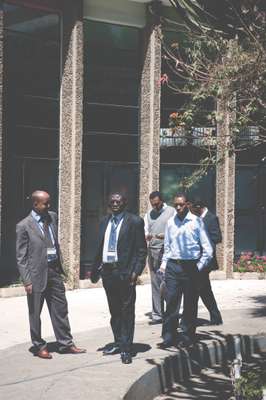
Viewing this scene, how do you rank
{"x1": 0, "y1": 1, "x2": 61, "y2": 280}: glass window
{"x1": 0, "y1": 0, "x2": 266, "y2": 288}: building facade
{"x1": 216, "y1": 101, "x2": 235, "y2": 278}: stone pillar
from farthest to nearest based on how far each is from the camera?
{"x1": 216, "y1": 101, "x2": 235, "y2": 278}: stone pillar, {"x1": 0, "y1": 0, "x2": 266, "y2": 288}: building facade, {"x1": 0, "y1": 1, "x2": 61, "y2": 280}: glass window

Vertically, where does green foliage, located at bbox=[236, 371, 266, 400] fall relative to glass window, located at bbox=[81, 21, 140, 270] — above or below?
below

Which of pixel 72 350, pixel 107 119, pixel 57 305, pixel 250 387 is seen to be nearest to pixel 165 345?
pixel 72 350

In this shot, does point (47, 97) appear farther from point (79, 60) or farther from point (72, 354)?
point (72, 354)

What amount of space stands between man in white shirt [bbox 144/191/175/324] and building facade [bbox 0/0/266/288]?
4.25 m

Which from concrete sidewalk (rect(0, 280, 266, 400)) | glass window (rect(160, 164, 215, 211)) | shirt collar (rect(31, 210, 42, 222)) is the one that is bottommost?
concrete sidewalk (rect(0, 280, 266, 400))

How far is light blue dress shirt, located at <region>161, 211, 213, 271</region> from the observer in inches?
402

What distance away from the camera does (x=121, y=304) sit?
9.52 meters

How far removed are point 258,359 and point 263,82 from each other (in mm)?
3457

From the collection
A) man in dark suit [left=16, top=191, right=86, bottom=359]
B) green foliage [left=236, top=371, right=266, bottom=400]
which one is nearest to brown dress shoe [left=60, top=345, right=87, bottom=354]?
man in dark suit [left=16, top=191, right=86, bottom=359]

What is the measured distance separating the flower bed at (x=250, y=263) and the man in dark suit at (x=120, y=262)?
9.78 meters

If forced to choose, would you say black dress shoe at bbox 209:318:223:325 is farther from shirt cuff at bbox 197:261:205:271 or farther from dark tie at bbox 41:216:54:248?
dark tie at bbox 41:216:54:248

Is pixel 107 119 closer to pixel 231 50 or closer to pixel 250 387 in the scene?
pixel 231 50

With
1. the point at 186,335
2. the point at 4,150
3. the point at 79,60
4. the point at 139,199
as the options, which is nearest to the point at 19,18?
the point at 79,60

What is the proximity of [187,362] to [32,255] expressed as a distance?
84.1 inches
